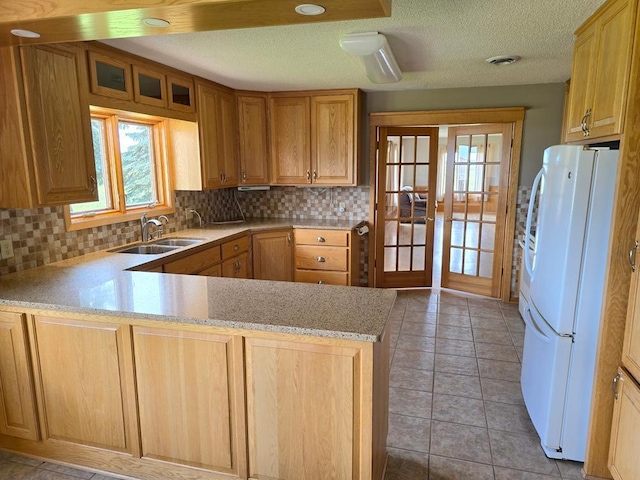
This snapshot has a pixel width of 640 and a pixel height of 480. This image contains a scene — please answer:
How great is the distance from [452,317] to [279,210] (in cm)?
223

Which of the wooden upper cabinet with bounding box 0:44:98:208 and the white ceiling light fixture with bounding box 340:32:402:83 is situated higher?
the white ceiling light fixture with bounding box 340:32:402:83

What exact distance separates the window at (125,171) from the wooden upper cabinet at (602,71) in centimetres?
286

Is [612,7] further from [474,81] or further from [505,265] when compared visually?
[505,265]

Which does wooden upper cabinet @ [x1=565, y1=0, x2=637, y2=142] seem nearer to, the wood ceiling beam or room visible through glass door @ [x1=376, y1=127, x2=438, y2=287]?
the wood ceiling beam

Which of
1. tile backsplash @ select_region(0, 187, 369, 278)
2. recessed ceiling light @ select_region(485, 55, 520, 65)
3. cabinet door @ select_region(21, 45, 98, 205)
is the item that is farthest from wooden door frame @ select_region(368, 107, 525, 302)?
cabinet door @ select_region(21, 45, 98, 205)

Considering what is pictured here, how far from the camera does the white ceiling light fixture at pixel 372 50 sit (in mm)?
Result: 2441

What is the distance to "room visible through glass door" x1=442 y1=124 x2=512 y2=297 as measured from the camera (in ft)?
14.3

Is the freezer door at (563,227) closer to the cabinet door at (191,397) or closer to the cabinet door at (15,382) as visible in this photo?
the cabinet door at (191,397)

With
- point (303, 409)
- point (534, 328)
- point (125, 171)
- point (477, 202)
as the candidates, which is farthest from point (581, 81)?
point (125, 171)

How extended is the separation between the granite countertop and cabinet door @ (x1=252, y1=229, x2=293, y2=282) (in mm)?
1741

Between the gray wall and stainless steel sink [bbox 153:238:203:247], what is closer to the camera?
stainless steel sink [bbox 153:238:203:247]

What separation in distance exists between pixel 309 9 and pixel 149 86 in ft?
6.52

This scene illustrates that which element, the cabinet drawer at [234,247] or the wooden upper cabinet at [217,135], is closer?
the cabinet drawer at [234,247]

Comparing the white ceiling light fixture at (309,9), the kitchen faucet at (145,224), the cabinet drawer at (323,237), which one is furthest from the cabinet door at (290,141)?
the white ceiling light fixture at (309,9)
